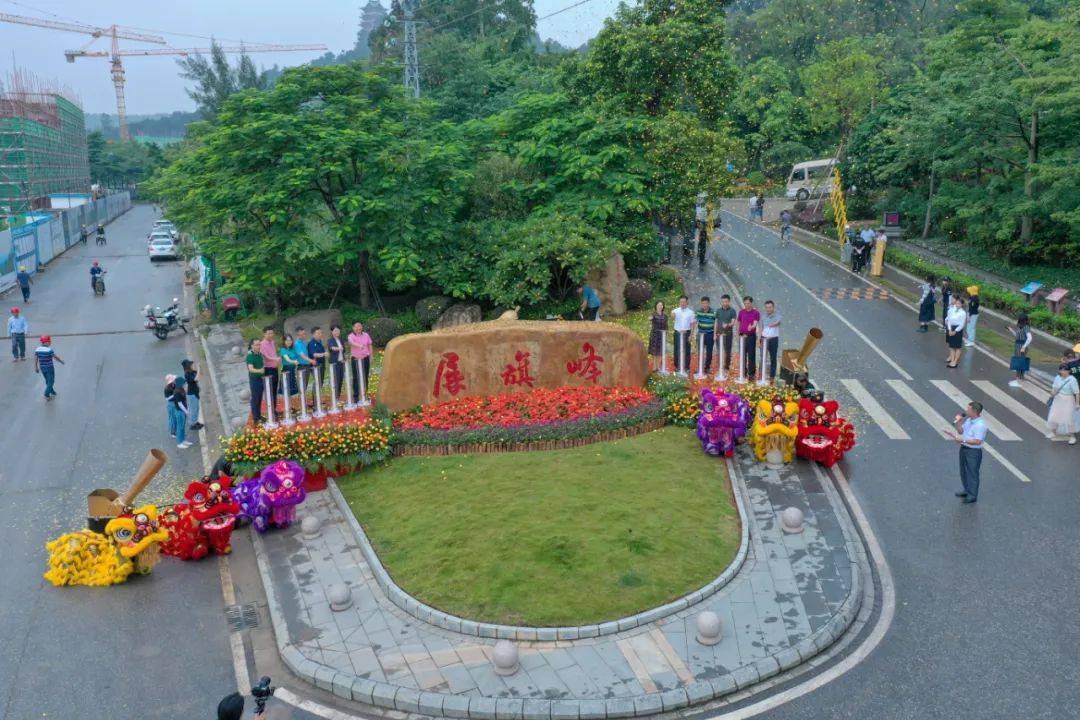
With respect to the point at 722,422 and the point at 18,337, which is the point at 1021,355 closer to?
the point at 722,422

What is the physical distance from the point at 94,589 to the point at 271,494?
7.86 feet

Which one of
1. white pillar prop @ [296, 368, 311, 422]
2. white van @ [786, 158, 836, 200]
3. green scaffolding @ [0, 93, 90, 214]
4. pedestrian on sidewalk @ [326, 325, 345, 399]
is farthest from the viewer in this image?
green scaffolding @ [0, 93, 90, 214]

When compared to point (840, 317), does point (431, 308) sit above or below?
above

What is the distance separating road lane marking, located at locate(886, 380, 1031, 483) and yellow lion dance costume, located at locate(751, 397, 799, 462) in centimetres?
220

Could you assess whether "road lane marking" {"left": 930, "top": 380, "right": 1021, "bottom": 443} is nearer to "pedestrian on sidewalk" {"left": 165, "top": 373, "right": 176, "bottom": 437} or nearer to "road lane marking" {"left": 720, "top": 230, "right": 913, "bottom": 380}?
"road lane marking" {"left": 720, "top": 230, "right": 913, "bottom": 380}

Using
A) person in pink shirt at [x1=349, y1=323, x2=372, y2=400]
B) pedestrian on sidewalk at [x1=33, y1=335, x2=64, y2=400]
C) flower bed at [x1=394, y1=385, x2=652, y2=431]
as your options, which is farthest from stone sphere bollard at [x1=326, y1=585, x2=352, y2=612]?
pedestrian on sidewalk at [x1=33, y1=335, x2=64, y2=400]

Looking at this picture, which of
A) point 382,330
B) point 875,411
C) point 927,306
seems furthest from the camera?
point 382,330

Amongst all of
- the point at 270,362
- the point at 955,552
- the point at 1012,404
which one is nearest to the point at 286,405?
the point at 270,362

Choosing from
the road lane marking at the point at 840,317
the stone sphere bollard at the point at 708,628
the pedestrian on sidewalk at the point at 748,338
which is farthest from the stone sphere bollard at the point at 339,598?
the road lane marking at the point at 840,317

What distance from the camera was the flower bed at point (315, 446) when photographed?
527 inches

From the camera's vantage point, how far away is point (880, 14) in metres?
64.4

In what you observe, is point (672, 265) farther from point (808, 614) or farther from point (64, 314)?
point (808, 614)

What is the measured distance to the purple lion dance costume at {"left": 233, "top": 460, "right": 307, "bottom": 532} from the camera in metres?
12.2

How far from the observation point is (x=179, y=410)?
1619cm
